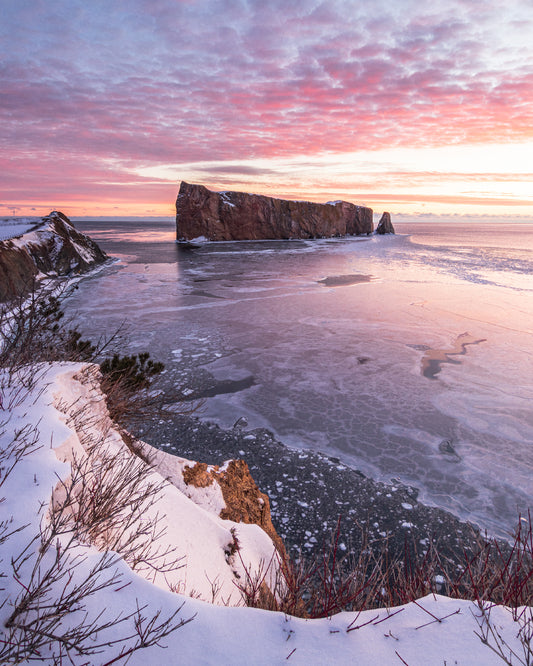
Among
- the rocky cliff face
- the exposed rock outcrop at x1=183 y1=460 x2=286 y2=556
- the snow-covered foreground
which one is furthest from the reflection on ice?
the rocky cliff face

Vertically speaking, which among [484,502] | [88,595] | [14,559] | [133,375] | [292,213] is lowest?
[484,502]

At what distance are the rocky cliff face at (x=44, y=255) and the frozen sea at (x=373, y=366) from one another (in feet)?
7.20

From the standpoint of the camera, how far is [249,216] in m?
57.1

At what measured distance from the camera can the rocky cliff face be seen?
1454 cm

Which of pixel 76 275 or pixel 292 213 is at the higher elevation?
pixel 292 213

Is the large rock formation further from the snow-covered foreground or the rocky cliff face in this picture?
the snow-covered foreground

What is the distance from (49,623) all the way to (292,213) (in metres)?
64.8

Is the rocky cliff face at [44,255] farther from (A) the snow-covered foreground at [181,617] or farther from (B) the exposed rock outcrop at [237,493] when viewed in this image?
(A) the snow-covered foreground at [181,617]

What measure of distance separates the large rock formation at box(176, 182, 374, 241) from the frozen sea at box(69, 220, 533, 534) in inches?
1424

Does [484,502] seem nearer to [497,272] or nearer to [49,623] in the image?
[49,623]

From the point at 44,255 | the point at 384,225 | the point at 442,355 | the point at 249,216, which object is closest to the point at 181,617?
the point at 442,355

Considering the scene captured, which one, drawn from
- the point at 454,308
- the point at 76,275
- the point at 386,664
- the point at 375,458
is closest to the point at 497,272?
the point at 454,308

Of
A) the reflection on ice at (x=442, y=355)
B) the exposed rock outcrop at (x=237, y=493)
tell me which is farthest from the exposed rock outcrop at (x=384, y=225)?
the exposed rock outcrop at (x=237, y=493)

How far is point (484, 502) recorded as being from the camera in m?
4.30
